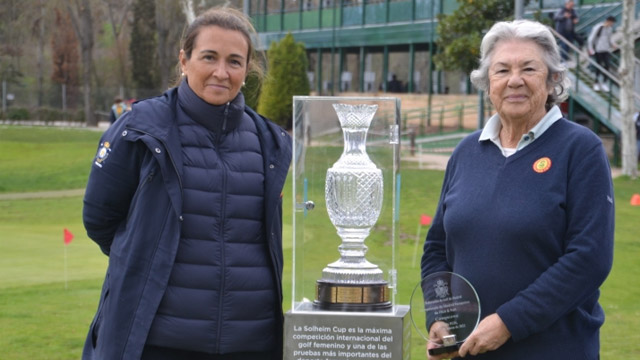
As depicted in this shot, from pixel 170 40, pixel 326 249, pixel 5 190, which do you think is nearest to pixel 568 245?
pixel 326 249

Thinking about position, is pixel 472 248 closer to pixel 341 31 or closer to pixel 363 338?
pixel 363 338

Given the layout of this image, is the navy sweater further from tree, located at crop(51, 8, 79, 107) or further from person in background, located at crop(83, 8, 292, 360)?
tree, located at crop(51, 8, 79, 107)

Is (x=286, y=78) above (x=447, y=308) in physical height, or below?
below

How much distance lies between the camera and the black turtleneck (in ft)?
15.7

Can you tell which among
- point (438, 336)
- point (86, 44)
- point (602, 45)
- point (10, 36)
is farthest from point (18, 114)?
point (438, 336)

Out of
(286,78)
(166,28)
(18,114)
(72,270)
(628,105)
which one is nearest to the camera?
(72,270)

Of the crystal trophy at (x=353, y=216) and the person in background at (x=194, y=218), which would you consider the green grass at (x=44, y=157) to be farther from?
the crystal trophy at (x=353, y=216)

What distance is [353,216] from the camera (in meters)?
4.83

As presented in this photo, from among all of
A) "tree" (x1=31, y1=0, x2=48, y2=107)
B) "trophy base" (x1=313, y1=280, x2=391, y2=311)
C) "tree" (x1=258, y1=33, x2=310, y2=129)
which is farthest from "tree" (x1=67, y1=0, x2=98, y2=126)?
"trophy base" (x1=313, y1=280, x2=391, y2=311)

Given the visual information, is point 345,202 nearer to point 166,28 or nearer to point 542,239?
point 542,239

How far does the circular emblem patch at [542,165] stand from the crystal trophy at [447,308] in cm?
52

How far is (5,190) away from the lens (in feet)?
93.4

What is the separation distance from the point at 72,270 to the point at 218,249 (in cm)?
1019

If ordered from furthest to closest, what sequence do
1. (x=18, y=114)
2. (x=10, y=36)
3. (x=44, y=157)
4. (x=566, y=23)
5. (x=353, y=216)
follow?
(x=10, y=36), (x=18, y=114), (x=44, y=157), (x=566, y=23), (x=353, y=216)
